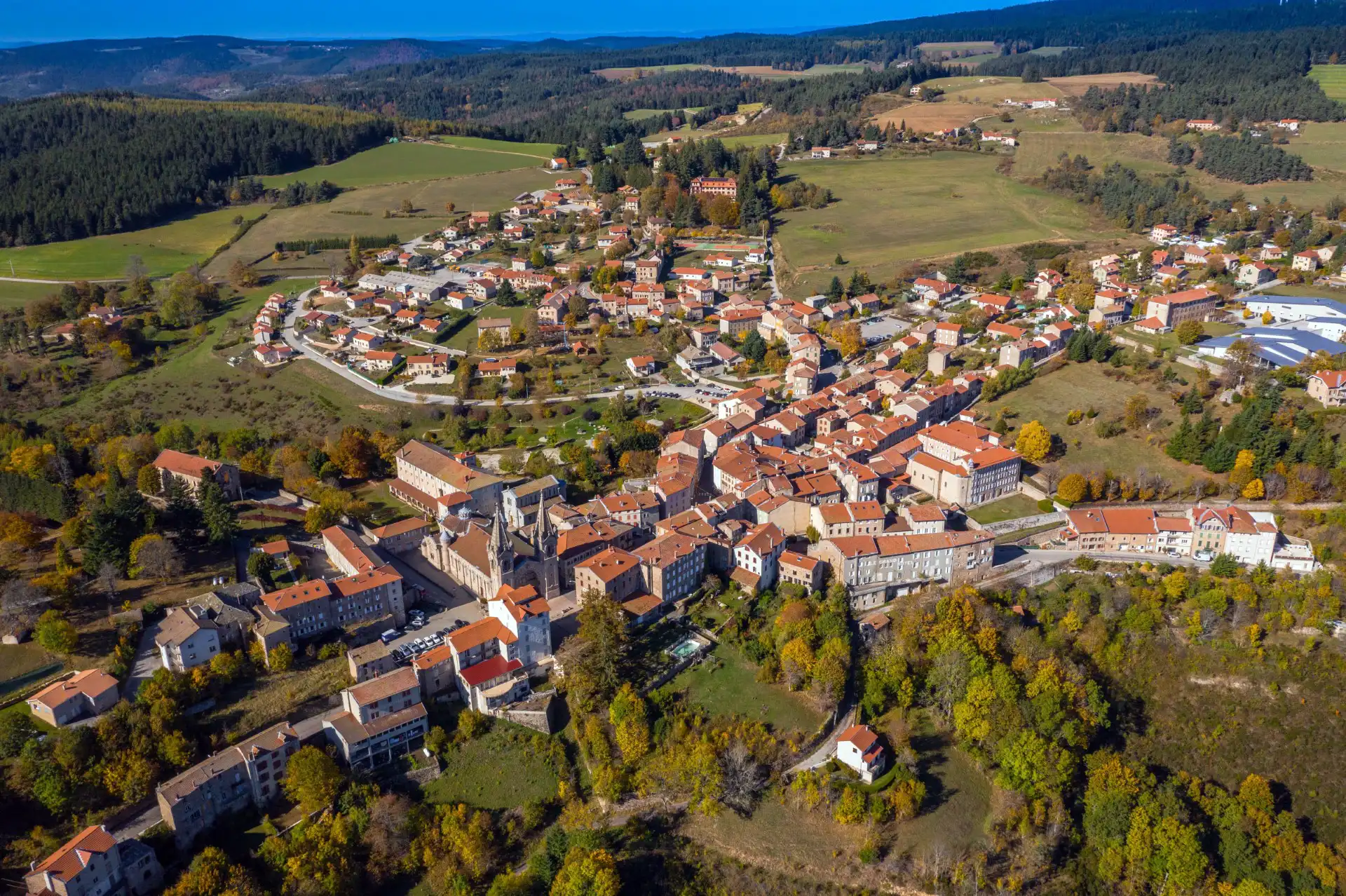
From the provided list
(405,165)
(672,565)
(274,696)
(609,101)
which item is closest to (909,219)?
(672,565)

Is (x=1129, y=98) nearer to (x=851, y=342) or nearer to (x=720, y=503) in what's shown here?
(x=851, y=342)

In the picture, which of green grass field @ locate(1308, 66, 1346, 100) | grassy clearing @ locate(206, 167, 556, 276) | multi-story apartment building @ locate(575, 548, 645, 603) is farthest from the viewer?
green grass field @ locate(1308, 66, 1346, 100)

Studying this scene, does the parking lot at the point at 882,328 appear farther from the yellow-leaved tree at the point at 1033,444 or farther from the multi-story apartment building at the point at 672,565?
the multi-story apartment building at the point at 672,565

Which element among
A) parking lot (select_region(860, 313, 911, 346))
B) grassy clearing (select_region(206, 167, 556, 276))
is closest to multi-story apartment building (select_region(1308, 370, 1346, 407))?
parking lot (select_region(860, 313, 911, 346))

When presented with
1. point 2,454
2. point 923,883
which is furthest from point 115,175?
point 923,883

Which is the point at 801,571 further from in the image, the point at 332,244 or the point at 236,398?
the point at 332,244

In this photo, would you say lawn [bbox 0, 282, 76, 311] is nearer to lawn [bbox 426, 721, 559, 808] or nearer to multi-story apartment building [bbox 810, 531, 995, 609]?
lawn [bbox 426, 721, 559, 808]

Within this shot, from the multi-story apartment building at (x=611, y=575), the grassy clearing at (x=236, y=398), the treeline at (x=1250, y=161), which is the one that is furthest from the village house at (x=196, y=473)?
the treeline at (x=1250, y=161)
